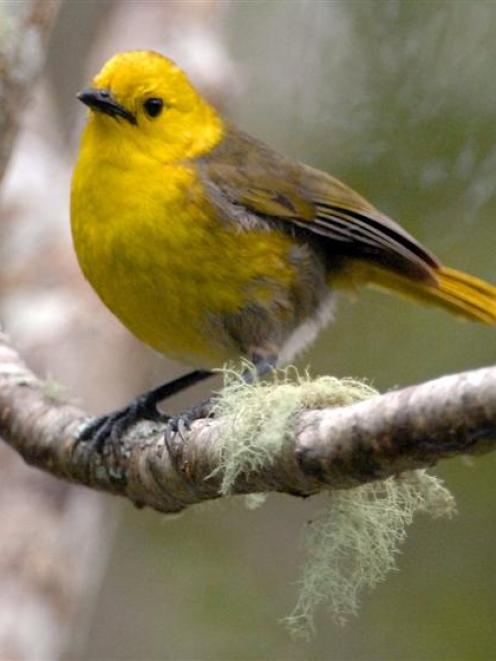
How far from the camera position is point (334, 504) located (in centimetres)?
305

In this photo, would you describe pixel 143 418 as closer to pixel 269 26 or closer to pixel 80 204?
pixel 80 204

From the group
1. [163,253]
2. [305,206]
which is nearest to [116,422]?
[163,253]

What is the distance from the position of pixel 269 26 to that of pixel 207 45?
0.98 meters

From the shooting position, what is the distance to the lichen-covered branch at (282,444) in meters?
2.32

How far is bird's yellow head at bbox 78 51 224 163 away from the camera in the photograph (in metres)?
3.89

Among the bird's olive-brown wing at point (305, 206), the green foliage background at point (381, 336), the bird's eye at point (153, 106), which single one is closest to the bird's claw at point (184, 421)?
the bird's olive-brown wing at point (305, 206)

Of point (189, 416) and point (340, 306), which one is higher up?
point (340, 306)

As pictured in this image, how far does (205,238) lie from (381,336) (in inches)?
80.4

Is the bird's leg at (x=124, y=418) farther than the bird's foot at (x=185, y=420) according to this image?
Yes

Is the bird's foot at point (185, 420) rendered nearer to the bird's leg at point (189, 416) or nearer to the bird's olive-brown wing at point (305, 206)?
the bird's leg at point (189, 416)

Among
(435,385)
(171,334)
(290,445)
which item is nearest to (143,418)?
(171,334)

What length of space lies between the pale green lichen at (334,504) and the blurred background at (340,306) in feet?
5.46

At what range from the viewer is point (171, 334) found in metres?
3.90

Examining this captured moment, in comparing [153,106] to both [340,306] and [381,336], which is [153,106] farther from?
[381,336]
